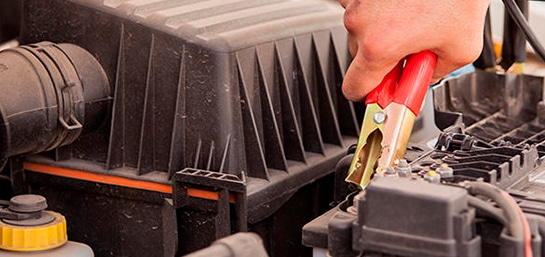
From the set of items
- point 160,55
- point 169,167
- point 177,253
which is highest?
point 160,55

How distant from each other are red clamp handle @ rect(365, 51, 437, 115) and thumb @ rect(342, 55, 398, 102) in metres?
0.01

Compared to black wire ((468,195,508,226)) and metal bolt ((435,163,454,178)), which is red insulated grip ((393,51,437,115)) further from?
black wire ((468,195,508,226))

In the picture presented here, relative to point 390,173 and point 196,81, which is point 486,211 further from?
point 196,81

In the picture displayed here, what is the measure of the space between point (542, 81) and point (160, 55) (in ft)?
1.96

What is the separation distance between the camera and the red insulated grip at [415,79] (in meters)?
1.14

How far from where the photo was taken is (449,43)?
3.70ft

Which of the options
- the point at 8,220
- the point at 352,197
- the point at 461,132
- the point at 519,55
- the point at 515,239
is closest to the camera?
the point at 515,239

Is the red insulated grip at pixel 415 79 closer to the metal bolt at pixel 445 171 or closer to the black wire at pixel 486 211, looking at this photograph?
the metal bolt at pixel 445 171

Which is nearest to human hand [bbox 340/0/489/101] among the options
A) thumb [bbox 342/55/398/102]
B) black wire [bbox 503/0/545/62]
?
thumb [bbox 342/55/398/102]

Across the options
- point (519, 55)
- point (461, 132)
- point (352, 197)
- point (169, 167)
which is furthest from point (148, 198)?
point (519, 55)

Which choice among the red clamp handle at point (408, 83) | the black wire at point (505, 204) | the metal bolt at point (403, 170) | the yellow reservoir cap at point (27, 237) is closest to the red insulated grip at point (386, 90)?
the red clamp handle at point (408, 83)

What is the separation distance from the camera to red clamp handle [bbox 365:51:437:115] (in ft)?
3.76

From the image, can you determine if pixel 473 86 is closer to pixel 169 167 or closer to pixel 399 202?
pixel 169 167

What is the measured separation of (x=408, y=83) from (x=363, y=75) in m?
0.05
